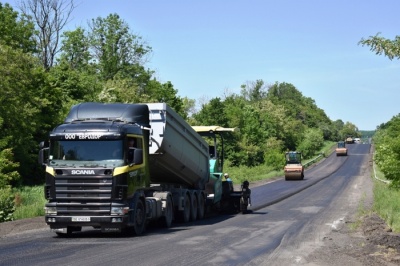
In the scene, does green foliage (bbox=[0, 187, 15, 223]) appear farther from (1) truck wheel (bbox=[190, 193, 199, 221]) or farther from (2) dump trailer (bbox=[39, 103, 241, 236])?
(1) truck wheel (bbox=[190, 193, 199, 221])

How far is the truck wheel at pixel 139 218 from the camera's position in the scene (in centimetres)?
1748

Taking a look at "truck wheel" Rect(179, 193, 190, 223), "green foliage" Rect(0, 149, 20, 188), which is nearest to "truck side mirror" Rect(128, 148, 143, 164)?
"truck wheel" Rect(179, 193, 190, 223)

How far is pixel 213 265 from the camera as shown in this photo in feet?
40.2

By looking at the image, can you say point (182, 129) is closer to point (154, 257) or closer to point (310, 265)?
point (154, 257)

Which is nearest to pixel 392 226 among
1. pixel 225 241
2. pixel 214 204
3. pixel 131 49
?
pixel 225 241

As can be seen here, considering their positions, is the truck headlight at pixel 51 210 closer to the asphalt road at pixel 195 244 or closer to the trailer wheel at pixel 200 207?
the asphalt road at pixel 195 244

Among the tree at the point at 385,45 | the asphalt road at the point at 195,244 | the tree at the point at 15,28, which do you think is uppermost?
the tree at the point at 15,28

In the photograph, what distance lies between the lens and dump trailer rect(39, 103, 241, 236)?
16438mm

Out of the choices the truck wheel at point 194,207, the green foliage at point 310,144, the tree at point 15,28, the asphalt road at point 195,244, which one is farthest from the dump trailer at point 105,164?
the green foliage at point 310,144

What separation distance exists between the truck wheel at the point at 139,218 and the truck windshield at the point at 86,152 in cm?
161

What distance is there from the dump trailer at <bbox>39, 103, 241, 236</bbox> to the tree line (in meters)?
20.9

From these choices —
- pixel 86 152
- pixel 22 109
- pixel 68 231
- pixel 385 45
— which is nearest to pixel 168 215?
pixel 68 231

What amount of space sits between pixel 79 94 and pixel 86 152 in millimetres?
43908

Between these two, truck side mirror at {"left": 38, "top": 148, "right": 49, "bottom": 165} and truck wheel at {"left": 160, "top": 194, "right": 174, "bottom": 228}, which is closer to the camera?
truck side mirror at {"left": 38, "top": 148, "right": 49, "bottom": 165}
